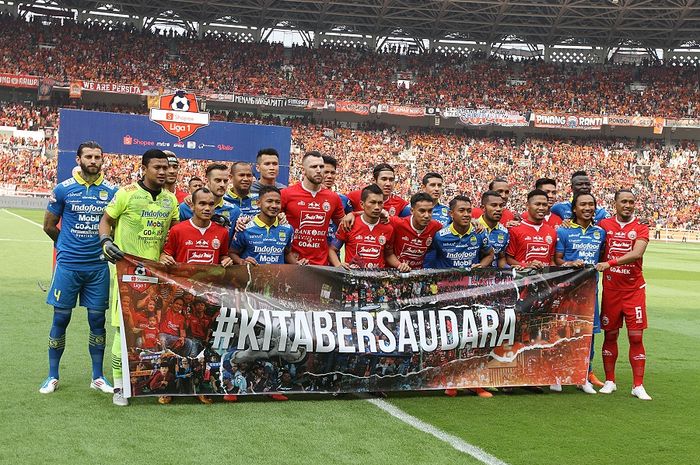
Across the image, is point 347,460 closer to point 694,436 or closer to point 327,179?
point 694,436

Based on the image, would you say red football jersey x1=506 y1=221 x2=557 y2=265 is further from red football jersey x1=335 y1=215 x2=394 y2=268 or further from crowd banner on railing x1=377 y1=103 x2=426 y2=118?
crowd banner on railing x1=377 y1=103 x2=426 y2=118

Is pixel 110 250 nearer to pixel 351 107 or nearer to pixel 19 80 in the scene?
pixel 19 80

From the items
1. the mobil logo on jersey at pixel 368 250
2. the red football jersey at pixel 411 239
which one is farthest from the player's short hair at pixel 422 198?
the mobil logo on jersey at pixel 368 250

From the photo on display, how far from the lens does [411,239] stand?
24.7ft

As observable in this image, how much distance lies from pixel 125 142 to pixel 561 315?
10.7 meters

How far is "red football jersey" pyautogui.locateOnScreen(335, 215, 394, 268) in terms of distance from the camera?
7.33 metres

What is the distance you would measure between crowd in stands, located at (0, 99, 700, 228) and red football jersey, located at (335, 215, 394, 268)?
35.3 meters

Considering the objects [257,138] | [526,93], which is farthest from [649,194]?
[257,138]

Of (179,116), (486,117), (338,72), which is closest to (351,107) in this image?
(338,72)

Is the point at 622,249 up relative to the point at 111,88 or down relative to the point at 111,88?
down

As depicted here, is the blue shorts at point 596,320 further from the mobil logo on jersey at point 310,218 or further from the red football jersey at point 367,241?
the mobil logo on jersey at point 310,218

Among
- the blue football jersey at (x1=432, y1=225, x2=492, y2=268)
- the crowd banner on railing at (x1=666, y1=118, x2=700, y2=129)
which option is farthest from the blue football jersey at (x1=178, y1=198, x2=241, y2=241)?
the crowd banner on railing at (x1=666, y1=118, x2=700, y2=129)

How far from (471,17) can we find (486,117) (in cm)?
656

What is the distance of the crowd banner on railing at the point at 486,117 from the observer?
5031 centimetres
